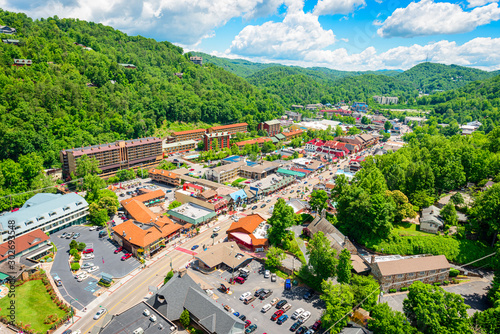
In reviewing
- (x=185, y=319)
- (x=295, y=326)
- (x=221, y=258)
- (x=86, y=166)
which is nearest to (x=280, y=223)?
(x=221, y=258)

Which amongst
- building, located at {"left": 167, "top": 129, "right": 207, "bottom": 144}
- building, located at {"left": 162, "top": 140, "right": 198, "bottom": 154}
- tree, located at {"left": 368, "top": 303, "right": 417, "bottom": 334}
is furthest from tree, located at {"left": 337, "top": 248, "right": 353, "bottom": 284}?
building, located at {"left": 167, "top": 129, "right": 207, "bottom": 144}

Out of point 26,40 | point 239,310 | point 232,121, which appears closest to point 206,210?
point 239,310

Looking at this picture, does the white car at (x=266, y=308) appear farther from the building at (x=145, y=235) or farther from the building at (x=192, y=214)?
the building at (x=192, y=214)

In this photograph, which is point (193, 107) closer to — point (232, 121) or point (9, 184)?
point (232, 121)

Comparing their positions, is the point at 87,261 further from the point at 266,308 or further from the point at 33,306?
the point at 266,308

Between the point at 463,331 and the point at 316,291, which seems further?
the point at 316,291

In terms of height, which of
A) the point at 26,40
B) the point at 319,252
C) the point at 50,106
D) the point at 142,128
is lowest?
the point at 319,252
